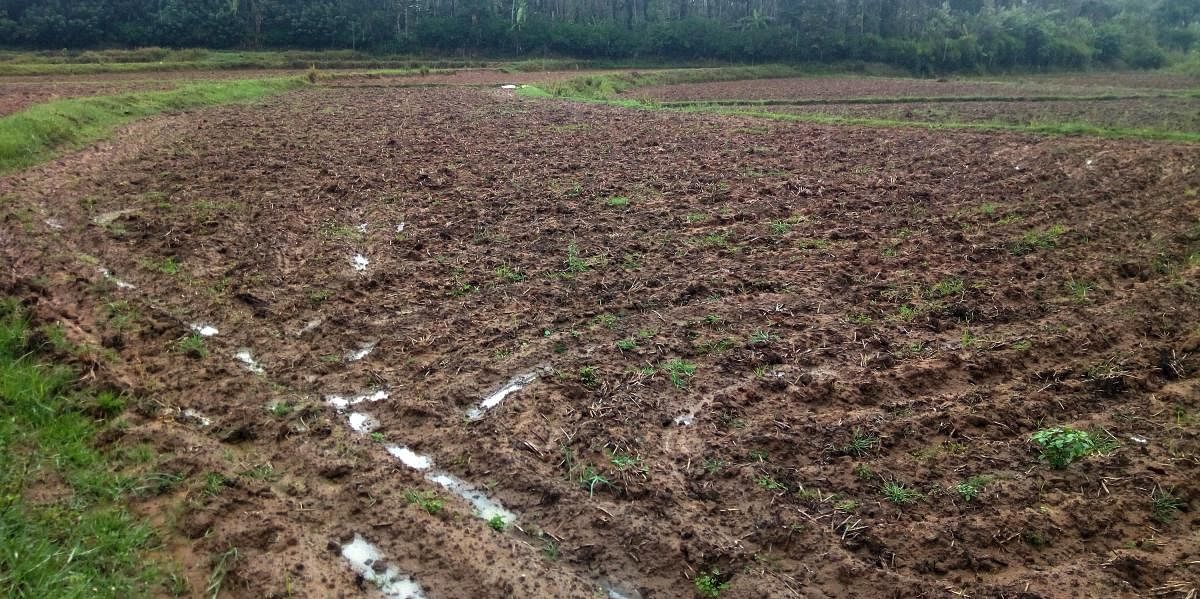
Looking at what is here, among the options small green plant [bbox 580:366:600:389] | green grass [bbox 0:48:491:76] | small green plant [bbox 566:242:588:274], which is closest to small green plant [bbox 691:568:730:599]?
small green plant [bbox 580:366:600:389]

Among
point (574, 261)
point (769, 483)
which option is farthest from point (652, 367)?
point (574, 261)

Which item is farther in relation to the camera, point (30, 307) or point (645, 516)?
point (30, 307)

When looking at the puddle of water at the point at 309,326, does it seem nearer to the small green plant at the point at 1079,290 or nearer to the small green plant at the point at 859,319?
the small green plant at the point at 859,319

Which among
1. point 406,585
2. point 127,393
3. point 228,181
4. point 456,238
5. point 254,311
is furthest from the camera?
point 228,181

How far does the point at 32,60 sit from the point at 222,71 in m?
8.44

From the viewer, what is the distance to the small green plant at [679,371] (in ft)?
19.7

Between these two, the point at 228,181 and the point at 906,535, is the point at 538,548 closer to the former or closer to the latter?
the point at 906,535

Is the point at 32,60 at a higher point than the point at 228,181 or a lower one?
higher

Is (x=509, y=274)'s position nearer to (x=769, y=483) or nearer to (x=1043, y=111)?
(x=769, y=483)

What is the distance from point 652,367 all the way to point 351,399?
2.52 m

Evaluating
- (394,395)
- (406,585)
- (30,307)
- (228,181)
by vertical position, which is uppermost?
(228,181)

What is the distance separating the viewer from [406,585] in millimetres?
4059

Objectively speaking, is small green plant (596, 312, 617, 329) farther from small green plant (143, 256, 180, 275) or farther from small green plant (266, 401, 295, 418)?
small green plant (143, 256, 180, 275)

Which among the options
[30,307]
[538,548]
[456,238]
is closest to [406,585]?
[538,548]
